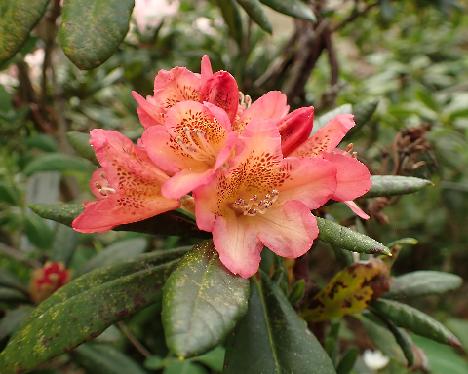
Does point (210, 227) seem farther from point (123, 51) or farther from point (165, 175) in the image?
point (123, 51)

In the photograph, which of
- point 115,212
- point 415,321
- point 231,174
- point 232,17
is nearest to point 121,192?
point 115,212

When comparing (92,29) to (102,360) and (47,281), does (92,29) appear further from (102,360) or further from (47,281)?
(102,360)

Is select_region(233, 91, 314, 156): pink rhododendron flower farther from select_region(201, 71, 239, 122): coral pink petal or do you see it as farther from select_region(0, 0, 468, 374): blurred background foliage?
select_region(0, 0, 468, 374): blurred background foliage

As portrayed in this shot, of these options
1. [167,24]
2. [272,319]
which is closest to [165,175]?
[272,319]

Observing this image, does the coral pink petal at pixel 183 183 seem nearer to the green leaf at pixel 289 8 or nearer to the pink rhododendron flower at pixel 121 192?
the pink rhododendron flower at pixel 121 192

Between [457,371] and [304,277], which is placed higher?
[304,277]

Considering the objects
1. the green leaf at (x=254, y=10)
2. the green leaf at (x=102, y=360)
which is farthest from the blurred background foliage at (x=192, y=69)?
the green leaf at (x=254, y=10)
